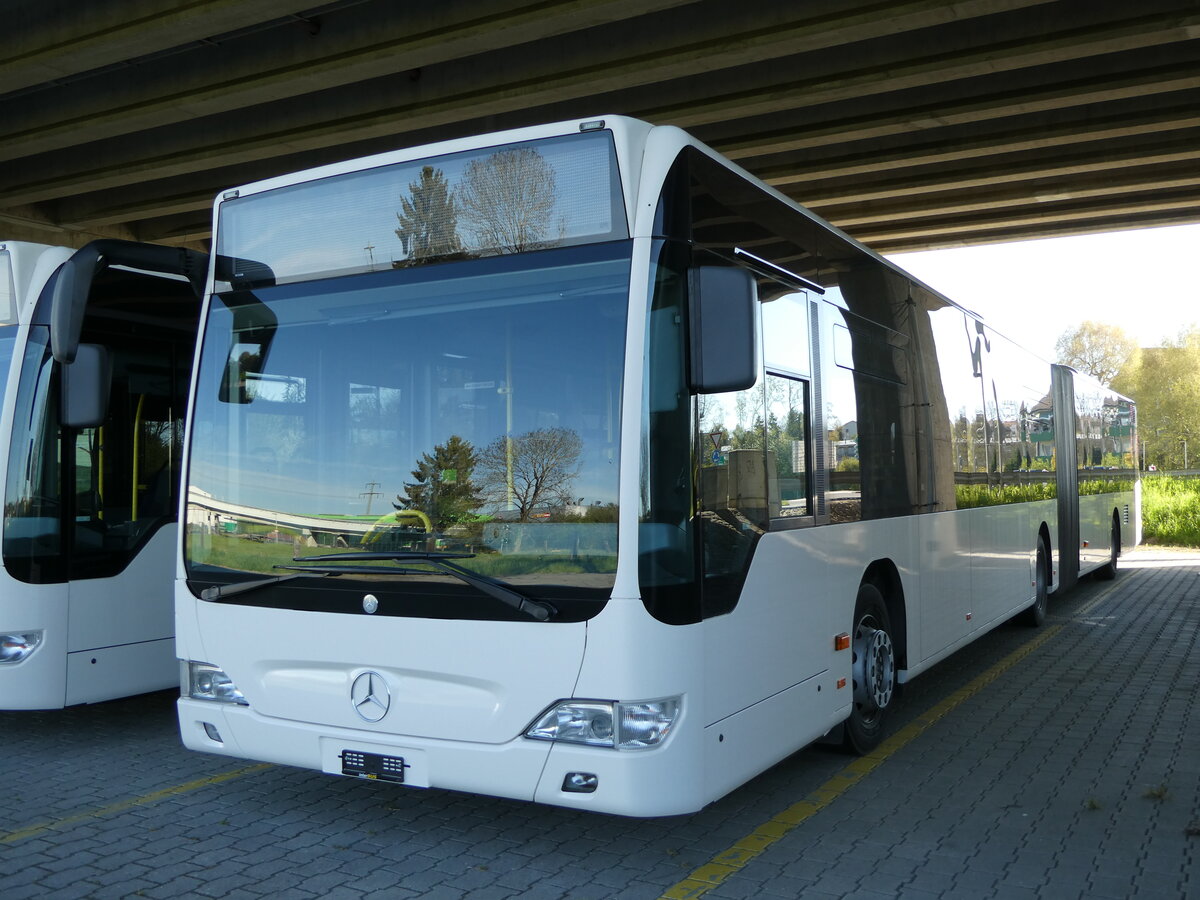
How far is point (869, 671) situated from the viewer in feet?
21.2

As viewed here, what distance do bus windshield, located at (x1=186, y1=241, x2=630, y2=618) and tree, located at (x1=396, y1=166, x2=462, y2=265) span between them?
0.08 meters

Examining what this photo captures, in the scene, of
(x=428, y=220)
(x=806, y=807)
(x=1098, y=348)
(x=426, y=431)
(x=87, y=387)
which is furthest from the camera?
(x=1098, y=348)

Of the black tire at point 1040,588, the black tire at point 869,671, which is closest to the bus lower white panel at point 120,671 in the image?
the black tire at point 869,671

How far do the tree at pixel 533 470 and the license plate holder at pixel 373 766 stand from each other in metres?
1.18

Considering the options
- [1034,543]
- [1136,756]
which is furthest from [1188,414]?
[1136,756]

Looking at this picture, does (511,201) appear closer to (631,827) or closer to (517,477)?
(517,477)

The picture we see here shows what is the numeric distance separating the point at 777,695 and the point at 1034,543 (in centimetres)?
716

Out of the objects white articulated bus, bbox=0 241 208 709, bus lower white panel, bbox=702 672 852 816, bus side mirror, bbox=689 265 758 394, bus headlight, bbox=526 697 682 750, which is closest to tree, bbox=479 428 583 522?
bus side mirror, bbox=689 265 758 394

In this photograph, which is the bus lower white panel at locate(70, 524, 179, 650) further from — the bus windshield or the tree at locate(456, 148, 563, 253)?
the tree at locate(456, 148, 563, 253)

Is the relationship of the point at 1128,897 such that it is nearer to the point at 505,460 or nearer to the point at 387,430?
the point at 505,460

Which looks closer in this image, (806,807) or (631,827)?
(631,827)

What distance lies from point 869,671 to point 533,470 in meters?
3.04

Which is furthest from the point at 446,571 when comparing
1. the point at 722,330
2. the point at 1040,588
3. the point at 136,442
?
the point at 1040,588

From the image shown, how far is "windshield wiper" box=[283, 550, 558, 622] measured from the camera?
427 centimetres
